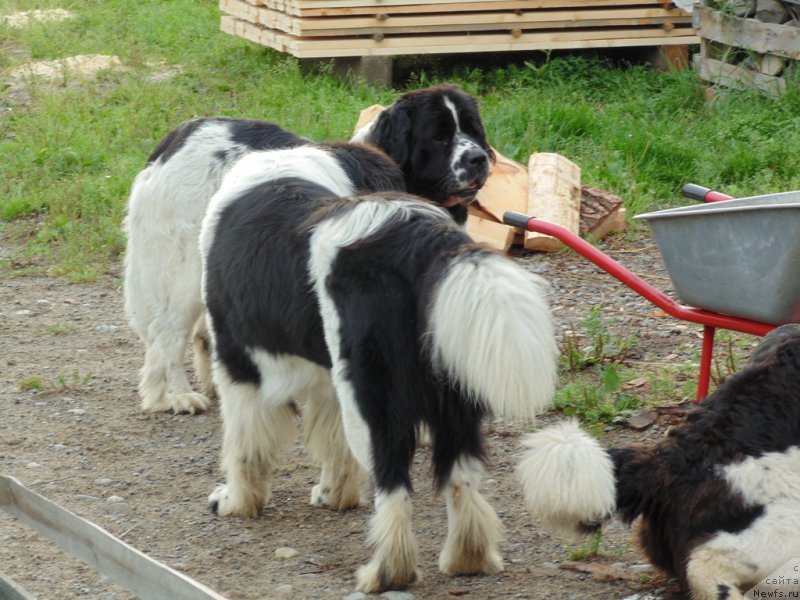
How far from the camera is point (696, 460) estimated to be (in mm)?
3342

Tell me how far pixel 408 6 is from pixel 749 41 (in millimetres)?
3014

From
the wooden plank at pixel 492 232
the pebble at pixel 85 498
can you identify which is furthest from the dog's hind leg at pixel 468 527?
the wooden plank at pixel 492 232

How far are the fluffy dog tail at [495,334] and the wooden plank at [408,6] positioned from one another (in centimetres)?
745

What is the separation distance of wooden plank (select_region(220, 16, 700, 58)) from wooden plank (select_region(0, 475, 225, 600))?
24.1ft

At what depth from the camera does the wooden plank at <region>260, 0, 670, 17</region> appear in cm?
1025

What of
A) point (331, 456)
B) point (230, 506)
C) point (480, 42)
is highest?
point (480, 42)

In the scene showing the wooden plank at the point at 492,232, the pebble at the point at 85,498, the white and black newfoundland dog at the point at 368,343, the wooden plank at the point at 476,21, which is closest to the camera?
the white and black newfoundland dog at the point at 368,343

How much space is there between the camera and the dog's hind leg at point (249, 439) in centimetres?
422

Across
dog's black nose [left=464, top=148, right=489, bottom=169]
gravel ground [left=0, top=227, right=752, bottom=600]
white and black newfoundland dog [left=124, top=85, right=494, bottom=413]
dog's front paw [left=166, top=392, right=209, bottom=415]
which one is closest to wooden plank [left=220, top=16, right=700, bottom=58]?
gravel ground [left=0, top=227, right=752, bottom=600]

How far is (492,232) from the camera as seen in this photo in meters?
7.12

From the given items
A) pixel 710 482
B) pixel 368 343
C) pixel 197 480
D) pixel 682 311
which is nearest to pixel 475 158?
pixel 682 311

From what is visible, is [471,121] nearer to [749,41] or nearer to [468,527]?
[468,527]

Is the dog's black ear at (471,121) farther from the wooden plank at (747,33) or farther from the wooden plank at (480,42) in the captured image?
Answer: the wooden plank at (480,42)

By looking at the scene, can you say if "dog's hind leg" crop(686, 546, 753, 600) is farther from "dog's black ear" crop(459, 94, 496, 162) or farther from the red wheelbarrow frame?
"dog's black ear" crop(459, 94, 496, 162)
